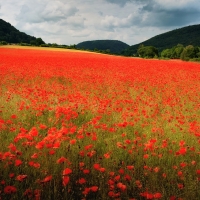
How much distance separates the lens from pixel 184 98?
8.52m

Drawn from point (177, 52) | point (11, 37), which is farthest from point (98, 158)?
point (11, 37)

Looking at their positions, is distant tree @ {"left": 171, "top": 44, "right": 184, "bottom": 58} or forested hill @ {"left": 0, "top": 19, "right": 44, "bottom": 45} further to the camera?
distant tree @ {"left": 171, "top": 44, "right": 184, "bottom": 58}

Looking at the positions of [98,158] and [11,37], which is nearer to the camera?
[98,158]

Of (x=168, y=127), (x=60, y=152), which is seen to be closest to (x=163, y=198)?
(x=60, y=152)

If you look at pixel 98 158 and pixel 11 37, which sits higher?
pixel 11 37

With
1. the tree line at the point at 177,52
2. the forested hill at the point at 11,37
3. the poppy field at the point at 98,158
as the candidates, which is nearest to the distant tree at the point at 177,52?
the tree line at the point at 177,52

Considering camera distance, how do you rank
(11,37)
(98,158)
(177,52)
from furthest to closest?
1. (177,52)
2. (11,37)
3. (98,158)

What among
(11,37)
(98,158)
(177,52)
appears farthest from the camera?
(177,52)

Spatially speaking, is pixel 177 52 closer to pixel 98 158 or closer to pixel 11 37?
pixel 11 37

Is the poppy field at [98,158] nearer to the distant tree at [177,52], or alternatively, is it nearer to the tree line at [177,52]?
the tree line at [177,52]

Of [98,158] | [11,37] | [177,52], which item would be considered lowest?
[177,52]

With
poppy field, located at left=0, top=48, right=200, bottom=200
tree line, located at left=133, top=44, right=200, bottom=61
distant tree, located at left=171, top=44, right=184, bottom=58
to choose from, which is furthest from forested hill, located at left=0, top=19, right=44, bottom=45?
poppy field, located at left=0, top=48, right=200, bottom=200

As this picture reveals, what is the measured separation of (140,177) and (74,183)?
3.11 feet

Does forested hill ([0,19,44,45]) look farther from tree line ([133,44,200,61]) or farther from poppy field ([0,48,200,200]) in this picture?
poppy field ([0,48,200,200])
